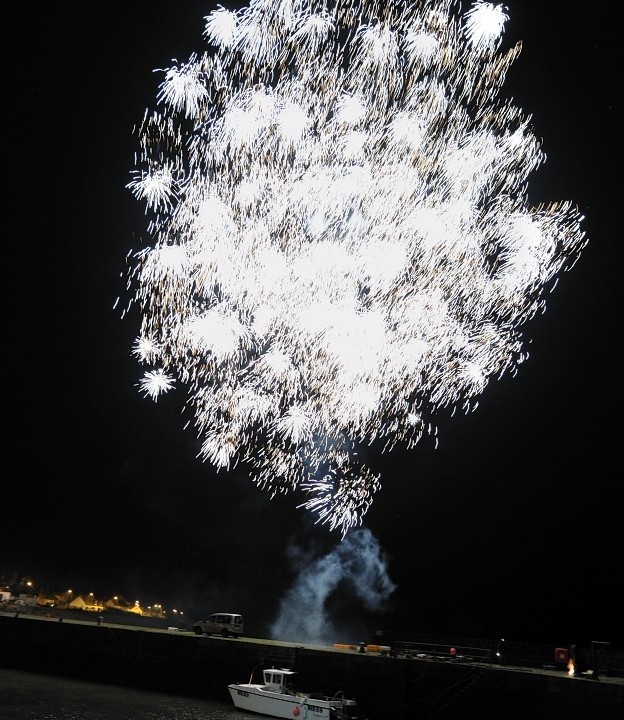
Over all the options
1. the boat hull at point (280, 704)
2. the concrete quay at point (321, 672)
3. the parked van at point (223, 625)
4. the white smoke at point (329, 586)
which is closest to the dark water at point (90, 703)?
the boat hull at point (280, 704)

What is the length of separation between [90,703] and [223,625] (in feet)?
27.4

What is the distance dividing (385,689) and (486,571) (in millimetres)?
23623

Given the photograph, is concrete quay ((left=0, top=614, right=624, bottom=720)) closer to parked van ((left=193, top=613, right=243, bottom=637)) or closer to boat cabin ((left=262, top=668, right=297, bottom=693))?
boat cabin ((left=262, top=668, right=297, bottom=693))

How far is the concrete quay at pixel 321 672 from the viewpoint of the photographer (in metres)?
21.7

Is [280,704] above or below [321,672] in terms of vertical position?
below

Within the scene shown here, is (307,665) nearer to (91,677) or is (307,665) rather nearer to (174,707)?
(174,707)

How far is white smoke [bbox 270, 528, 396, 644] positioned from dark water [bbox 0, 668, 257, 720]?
87.9ft

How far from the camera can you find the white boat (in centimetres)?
2289

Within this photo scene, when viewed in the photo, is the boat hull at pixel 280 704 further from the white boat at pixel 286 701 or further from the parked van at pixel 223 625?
the parked van at pixel 223 625

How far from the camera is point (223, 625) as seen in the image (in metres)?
31.8

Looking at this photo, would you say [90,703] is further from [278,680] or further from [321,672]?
[321,672]

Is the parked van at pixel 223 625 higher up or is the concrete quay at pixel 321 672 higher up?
the parked van at pixel 223 625

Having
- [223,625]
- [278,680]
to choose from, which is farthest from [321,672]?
[223,625]

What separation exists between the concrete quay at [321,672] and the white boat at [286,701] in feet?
3.45
